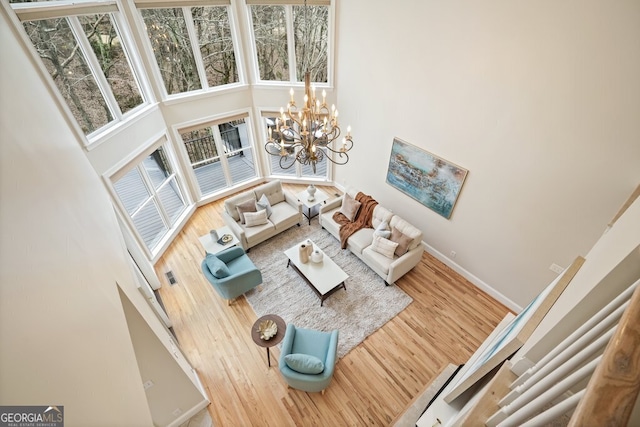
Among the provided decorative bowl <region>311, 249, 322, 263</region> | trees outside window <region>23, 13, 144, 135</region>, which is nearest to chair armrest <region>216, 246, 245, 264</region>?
decorative bowl <region>311, 249, 322, 263</region>

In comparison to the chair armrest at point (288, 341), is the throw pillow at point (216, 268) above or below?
above

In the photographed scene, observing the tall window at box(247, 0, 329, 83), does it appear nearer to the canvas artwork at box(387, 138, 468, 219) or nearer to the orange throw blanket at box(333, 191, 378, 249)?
the canvas artwork at box(387, 138, 468, 219)

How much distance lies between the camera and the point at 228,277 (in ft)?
15.5

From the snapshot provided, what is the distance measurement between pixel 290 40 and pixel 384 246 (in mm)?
4606

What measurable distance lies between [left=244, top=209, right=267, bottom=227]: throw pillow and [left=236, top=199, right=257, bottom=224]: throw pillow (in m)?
0.16

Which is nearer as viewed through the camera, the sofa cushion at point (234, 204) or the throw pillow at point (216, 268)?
the throw pillow at point (216, 268)

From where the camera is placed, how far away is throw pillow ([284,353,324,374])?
3.48 metres

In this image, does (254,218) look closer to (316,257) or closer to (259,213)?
(259,213)

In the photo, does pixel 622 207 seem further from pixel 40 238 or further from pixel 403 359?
pixel 40 238

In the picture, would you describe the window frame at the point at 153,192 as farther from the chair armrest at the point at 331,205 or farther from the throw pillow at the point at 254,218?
the chair armrest at the point at 331,205

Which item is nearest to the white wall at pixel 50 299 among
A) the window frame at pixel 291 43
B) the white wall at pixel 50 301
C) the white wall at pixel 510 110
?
the white wall at pixel 50 301

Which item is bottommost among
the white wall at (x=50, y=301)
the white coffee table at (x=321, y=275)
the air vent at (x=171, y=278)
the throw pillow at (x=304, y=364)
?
the air vent at (x=171, y=278)

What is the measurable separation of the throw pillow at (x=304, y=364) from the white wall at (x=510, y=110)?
3.39 m

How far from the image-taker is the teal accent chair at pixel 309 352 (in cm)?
358
